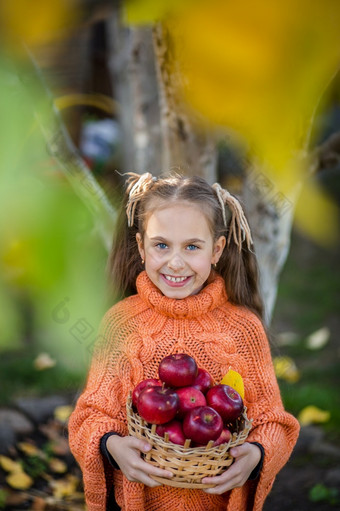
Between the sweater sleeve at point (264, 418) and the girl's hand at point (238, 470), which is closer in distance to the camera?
the girl's hand at point (238, 470)

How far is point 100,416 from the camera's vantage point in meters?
1.95

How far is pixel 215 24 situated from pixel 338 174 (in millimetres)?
7350

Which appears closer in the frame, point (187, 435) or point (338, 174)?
point (187, 435)

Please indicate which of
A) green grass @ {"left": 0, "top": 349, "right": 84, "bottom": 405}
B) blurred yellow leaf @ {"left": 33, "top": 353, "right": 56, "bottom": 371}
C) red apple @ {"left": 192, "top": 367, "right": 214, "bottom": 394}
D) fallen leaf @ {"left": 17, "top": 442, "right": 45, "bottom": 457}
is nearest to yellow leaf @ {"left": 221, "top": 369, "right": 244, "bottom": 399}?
red apple @ {"left": 192, "top": 367, "right": 214, "bottom": 394}

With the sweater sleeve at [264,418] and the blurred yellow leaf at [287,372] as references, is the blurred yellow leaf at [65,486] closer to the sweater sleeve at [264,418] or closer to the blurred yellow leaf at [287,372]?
the sweater sleeve at [264,418]

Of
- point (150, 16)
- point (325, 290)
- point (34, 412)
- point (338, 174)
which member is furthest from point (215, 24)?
point (338, 174)

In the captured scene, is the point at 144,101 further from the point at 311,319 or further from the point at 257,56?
the point at 311,319

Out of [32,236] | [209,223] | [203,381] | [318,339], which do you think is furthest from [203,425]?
[318,339]

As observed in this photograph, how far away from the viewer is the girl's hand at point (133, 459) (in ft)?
5.44

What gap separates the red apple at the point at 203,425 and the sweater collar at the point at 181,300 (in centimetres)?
41

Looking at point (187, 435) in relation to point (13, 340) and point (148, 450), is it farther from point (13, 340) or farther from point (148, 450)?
point (13, 340)

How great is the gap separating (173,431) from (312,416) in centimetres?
221

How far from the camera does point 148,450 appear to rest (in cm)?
165

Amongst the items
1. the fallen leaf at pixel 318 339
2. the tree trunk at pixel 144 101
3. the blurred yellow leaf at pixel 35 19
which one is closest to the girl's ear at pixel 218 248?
the tree trunk at pixel 144 101
